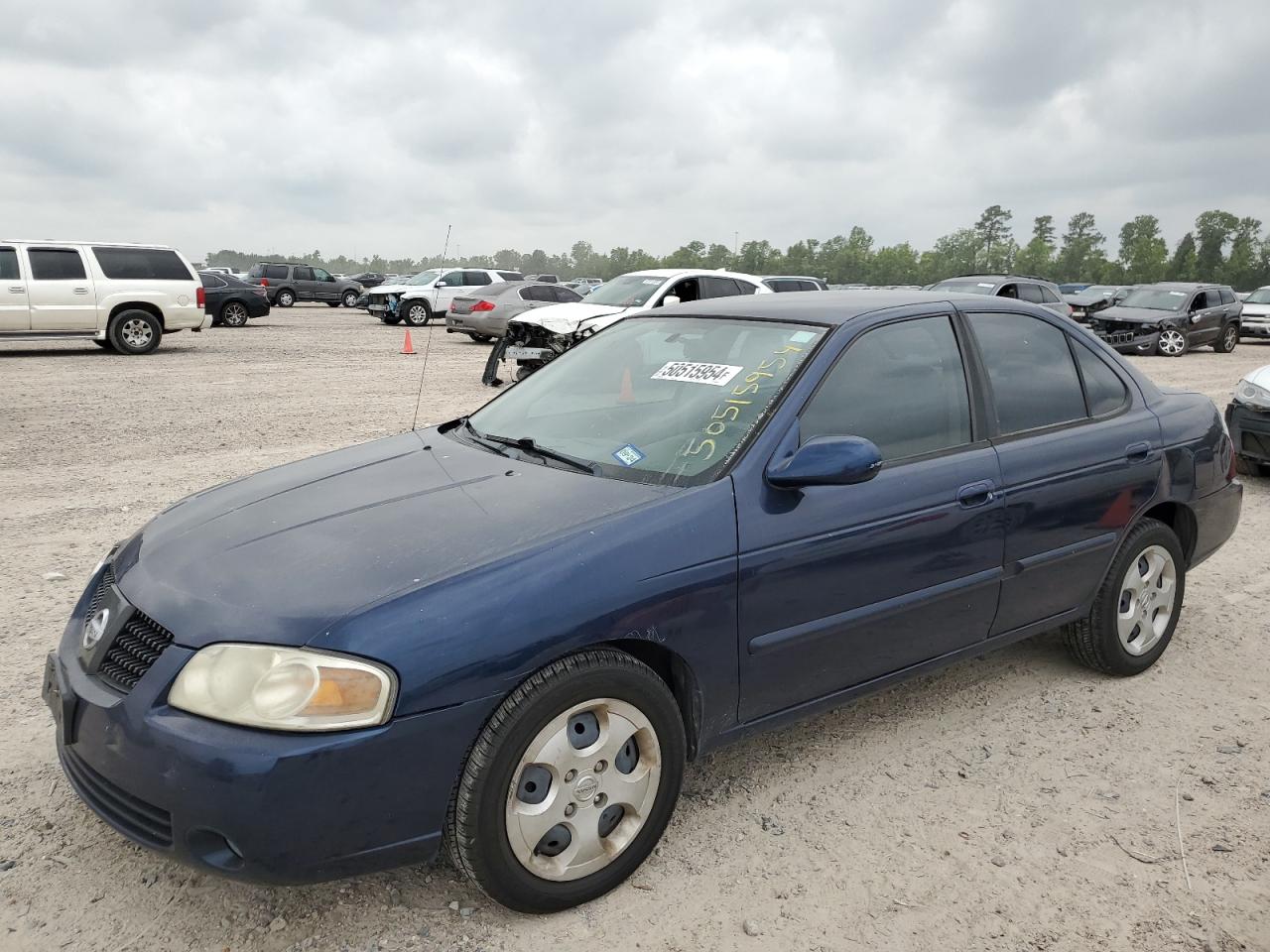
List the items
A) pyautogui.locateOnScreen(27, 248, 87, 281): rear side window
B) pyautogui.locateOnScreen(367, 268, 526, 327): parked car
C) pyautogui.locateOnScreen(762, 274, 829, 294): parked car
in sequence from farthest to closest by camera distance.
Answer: pyautogui.locateOnScreen(367, 268, 526, 327): parked car
pyautogui.locateOnScreen(762, 274, 829, 294): parked car
pyautogui.locateOnScreen(27, 248, 87, 281): rear side window

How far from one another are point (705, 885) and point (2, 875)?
6.27ft

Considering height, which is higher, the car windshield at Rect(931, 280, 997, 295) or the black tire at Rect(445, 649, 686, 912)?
the car windshield at Rect(931, 280, 997, 295)

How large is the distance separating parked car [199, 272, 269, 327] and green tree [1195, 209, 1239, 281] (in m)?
86.3

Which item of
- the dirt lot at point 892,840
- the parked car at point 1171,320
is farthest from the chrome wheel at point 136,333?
the parked car at point 1171,320

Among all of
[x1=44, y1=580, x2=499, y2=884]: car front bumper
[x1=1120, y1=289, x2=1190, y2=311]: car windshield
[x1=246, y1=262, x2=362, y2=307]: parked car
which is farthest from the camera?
[x1=246, y1=262, x2=362, y2=307]: parked car

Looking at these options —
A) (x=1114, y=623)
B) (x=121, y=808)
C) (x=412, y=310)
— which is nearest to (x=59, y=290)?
(x=412, y=310)

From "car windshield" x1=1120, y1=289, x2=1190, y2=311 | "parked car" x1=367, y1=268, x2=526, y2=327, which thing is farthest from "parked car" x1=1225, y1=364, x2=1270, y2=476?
"parked car" x1=367, y1=268, x2=526, y2=327

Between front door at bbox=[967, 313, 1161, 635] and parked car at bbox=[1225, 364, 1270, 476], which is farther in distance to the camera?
parked car at bbox=[1225, 364, 1270, 476]

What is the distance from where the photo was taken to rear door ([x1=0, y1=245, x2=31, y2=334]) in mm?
15172

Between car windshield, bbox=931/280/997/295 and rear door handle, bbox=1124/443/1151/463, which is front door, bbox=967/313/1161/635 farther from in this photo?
car windshield, bbox=931/280/997/295

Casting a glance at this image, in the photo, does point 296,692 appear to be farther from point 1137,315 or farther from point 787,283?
point 1137,315

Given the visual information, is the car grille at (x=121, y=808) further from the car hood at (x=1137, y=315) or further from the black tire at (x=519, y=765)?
the car hood at (x=1137, y=315)

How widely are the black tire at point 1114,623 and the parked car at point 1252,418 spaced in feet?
13.9

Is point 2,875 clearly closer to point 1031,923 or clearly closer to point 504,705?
point 504,705
